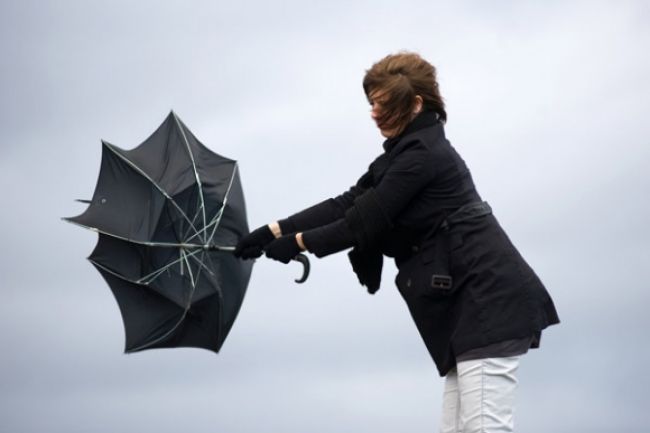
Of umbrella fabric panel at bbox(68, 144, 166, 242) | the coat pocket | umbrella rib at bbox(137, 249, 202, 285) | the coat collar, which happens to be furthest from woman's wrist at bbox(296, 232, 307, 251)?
umbrella fabric panel at bbox(68, 144, 166, 242)

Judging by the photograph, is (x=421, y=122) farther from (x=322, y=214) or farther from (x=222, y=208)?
(x=222, y=208)

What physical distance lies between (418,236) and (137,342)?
318 cm

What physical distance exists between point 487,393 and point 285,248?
193 centimetres

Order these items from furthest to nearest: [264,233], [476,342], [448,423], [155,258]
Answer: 1. [155,258]
2. [264,233]
3. [448,423]
4. [476,342]

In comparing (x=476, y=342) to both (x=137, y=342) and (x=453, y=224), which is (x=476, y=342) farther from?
(x=137, y=342)

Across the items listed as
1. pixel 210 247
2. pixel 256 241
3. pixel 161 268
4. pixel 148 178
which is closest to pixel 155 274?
pixel 161 268

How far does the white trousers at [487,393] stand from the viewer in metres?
7.52

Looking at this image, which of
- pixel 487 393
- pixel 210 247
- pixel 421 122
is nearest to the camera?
pixel 487 393

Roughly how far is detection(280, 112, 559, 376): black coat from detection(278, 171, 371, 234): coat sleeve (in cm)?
82

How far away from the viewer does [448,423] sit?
809cm

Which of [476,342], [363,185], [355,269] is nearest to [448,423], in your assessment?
[476,342]

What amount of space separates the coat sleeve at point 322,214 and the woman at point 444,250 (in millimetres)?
715

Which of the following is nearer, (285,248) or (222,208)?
(285,248)

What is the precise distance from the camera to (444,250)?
7727mm
